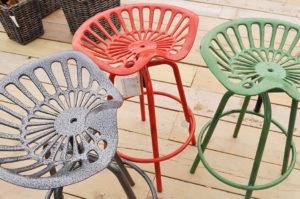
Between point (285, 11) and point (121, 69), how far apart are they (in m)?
1.64

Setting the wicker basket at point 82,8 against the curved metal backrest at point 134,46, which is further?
the wicker basket at point 82,8

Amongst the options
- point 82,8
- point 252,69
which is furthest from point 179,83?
point 82,8

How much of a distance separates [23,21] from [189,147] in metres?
1.28

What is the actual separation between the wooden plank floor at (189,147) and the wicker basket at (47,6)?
0.33m

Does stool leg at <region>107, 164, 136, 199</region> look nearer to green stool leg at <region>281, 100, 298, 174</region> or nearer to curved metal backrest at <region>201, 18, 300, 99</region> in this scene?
curved metal backrest at <region>201, 18, 300, 99</region>

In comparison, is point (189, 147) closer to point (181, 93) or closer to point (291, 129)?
point (181, 93)

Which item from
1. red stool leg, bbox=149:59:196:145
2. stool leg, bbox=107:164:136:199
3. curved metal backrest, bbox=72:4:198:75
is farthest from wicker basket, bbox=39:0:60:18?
stool leg, bbox=107:164:136:199

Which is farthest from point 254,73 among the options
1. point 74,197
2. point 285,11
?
point 285,11

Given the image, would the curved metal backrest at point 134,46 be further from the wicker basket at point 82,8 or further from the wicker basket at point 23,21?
the wicker basket at point 23,21

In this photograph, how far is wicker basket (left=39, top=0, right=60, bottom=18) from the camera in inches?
89.1

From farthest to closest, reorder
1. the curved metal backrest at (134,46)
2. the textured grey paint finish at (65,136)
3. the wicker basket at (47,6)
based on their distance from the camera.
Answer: the wicker basket at (47,6)
the curved metal backrest at (134,46)
the textured grey paint finish at (65,136)

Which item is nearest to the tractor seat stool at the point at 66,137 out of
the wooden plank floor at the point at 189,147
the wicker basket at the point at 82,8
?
the wooden plank floor at the point at 189,147

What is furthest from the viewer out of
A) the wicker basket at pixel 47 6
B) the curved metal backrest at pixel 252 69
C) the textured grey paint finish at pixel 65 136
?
the wicker basket at pixel 47 6

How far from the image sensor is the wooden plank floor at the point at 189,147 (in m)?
1.33
